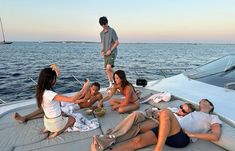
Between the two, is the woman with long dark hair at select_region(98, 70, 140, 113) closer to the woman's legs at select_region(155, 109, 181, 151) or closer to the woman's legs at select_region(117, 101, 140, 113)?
the woman's legs at select_region(117, 101, 140, 113)

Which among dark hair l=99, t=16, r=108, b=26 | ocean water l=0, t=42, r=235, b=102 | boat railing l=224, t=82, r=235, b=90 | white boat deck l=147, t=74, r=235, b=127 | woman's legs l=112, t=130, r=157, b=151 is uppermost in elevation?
dark hair l=99, t=16, r=108, b=26

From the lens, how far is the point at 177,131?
2.61 metres

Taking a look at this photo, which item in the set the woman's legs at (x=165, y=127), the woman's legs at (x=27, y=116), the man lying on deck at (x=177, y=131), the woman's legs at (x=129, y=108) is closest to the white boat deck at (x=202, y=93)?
the man lying on deck at (x=177, y=131)

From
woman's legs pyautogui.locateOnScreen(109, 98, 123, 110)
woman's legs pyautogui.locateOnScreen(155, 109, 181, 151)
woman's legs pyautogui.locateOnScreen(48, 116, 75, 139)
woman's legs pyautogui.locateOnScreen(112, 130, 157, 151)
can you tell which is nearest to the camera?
woman's legs pyautogui.locateOnScreen(155, 109, 181, 151)

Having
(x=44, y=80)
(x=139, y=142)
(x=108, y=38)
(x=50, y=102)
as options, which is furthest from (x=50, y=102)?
(x=108, y=38)

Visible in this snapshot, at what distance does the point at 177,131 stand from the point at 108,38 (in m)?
3.54

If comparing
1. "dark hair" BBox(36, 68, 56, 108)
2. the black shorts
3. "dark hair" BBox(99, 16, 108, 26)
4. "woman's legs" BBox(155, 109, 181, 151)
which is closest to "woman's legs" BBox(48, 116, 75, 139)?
"dark hair" BBox(36, 68, 56, 108)

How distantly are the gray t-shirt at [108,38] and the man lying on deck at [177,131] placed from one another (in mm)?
3082

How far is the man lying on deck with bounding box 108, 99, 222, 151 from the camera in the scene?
8.09 ft

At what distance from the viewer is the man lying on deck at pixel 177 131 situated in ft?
8.09

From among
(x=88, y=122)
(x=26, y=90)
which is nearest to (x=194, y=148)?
(x=88, y=122)

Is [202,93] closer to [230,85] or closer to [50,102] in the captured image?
[230,85]

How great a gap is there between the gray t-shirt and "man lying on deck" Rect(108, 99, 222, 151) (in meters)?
3.08

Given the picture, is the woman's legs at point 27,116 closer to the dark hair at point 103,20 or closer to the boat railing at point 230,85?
the dark hair at point 103,20
